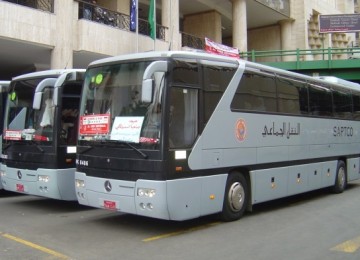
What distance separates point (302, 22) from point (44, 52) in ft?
88.6

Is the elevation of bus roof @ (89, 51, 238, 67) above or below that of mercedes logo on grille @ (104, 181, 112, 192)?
above

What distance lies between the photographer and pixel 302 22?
134ft

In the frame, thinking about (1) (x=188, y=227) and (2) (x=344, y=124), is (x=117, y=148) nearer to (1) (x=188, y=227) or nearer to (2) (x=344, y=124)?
(1) (x=188, y=227)

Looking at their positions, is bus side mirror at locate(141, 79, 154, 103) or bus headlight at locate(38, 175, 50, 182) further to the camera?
bus headlight at locate(38, 175, 50, 182)

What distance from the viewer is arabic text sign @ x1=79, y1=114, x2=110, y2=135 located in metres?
→ 8.20

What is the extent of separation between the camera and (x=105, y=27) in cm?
2139

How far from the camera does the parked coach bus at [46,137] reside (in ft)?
32.2

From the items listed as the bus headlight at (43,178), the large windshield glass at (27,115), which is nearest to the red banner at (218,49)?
the large windshield glass at (27,115)

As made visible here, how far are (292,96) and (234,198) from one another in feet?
11.5

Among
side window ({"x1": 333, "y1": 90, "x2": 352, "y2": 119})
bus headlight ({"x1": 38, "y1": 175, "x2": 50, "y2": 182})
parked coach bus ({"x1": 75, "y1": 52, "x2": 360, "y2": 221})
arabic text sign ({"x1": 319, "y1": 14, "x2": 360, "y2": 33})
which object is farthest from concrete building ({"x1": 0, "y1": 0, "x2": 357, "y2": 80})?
side window ({"x1": 333, "y1": 90, "x2": 352, "y2": 119})

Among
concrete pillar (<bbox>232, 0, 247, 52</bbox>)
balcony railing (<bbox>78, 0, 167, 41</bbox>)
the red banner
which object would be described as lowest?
the red banner

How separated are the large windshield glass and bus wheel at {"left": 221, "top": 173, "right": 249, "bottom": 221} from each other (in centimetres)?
394

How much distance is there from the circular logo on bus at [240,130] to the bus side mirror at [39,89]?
4043mm

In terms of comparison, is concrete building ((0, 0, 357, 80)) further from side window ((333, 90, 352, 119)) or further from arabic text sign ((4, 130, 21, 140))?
side window ((333, 90, 352, 119))
